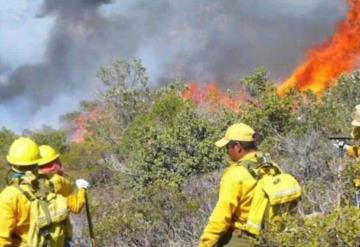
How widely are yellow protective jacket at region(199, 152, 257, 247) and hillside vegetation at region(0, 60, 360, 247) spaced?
283 millimetres

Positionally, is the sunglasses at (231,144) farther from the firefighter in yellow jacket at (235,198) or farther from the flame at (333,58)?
the flame at (333,58)

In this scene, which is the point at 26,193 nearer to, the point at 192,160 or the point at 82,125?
the point at 192,160

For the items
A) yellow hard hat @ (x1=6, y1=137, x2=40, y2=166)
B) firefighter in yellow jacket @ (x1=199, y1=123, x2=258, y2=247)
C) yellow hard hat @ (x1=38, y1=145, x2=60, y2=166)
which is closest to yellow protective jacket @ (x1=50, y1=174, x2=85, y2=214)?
yellow hard hat @ (x1=38, y1=145, x2=60, y2=166)

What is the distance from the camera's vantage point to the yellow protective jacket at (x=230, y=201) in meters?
5.20

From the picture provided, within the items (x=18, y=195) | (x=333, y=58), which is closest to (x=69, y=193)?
(x=18, y=195)

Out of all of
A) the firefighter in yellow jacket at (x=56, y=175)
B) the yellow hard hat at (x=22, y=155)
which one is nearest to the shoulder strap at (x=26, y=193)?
the yellow hard hat at (x=22, y=155)

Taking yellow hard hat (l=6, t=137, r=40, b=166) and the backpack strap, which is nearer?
the backpack strap

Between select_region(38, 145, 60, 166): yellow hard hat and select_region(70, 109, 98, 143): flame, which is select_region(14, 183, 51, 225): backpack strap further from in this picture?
select_region(70, 109, 98, 143): flame

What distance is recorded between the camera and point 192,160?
21.9 metres

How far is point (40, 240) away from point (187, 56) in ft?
277

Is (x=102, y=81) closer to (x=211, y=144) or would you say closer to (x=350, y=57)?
(x=350, y=57)

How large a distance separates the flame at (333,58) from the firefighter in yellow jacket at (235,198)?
114ft

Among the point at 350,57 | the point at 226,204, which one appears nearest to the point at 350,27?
the point at 350,57

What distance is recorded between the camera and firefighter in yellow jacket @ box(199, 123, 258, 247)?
5211 millimetres
